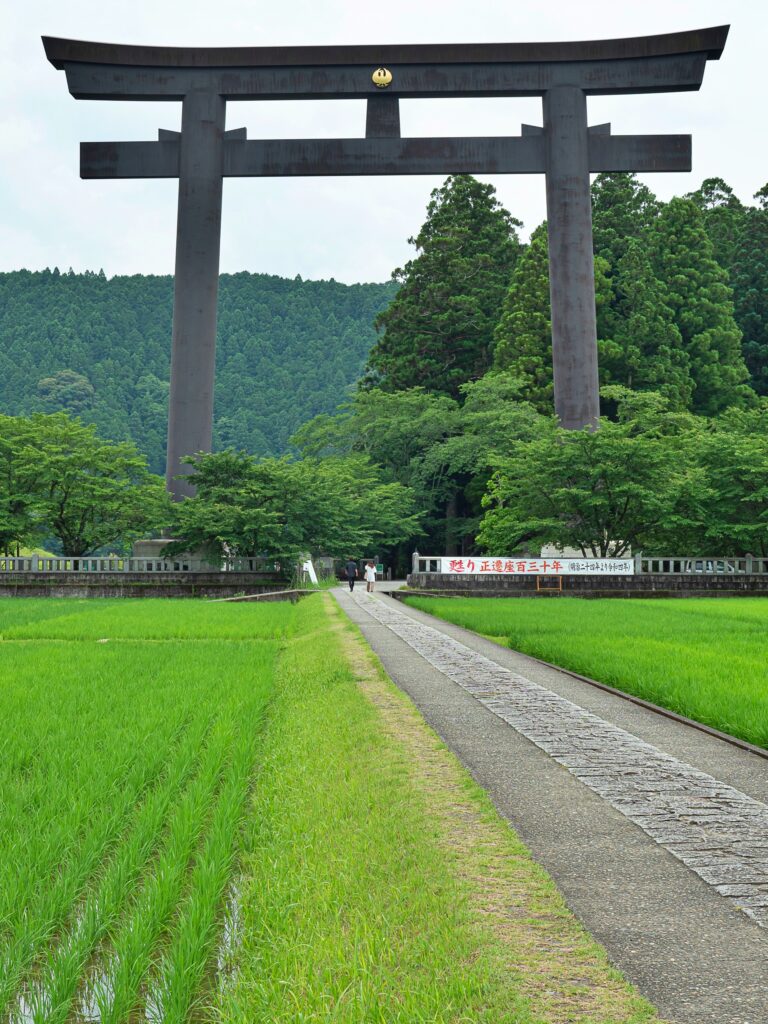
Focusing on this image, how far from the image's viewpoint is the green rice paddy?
2.50m

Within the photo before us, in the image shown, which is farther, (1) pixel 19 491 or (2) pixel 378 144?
(1) pixel 19 491

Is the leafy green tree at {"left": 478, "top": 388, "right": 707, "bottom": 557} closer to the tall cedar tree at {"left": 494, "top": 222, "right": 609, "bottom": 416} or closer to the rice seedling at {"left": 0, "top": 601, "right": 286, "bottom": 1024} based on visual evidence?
the tall cedar tree at {"left": 494, "top": 222, "right": 609, "bottom": 416}

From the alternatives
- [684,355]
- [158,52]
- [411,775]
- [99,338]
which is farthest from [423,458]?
[99,338]

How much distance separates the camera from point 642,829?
403 centimetres

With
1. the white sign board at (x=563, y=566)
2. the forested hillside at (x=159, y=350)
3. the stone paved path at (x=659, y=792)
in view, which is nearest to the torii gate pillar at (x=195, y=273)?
the white sign board at (x=563, y=566)

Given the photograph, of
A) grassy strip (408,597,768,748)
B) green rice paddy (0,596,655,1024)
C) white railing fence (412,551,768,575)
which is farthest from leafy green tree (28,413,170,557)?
green rice paddy (0,596,655,1024)

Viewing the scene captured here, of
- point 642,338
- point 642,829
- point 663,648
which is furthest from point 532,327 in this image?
point 642,829

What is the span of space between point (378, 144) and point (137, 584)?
595 inches

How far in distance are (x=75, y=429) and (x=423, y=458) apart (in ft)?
55.9

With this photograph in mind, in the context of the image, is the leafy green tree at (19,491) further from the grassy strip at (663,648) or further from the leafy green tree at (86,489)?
the grassy strip at (663,648)

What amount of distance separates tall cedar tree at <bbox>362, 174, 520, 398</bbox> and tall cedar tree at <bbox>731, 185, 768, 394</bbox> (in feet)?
43.9

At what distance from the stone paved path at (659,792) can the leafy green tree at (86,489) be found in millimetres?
20271

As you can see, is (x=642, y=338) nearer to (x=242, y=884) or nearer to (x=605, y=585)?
(x=605, y=585)

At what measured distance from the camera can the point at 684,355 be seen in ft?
137
